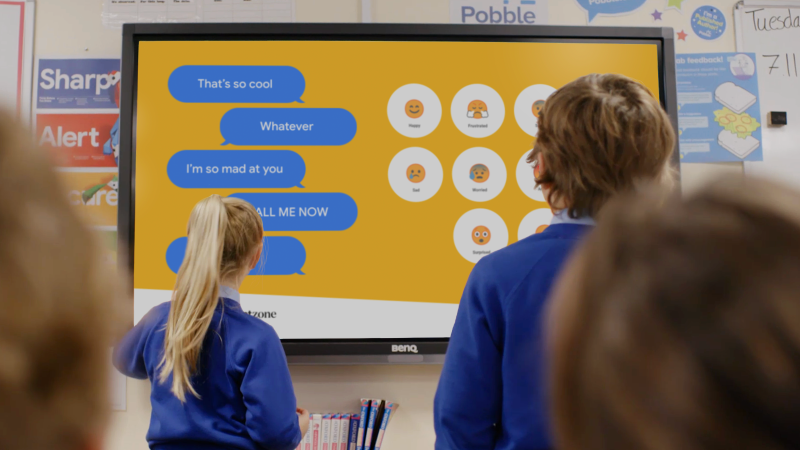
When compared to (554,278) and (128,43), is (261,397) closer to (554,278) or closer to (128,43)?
(554,278)

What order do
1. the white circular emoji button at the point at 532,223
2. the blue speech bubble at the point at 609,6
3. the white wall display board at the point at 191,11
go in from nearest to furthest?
the white circular emoji button at the point at 532,223 → the white wall display board at the point at 191,11 → the blue speech bubble at the point at 609,6

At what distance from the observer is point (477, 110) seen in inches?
90.5

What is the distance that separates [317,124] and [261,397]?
3.59ft

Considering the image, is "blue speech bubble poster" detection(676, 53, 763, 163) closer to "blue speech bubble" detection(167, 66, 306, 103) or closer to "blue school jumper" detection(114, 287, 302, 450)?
"blue speech bubble" detection(167, 66, 306, 103)

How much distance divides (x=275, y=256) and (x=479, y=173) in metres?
0.81

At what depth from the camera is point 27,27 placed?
2.39 m

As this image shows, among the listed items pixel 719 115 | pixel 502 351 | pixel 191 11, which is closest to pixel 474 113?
pixel 719 115

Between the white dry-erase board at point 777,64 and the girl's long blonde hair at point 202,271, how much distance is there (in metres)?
1.98

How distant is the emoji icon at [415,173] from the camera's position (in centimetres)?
226

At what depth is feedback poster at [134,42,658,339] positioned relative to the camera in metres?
2.19

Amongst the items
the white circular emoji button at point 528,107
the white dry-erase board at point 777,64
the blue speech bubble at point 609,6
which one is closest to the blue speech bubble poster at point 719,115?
the white dry-erase board at point 777,64

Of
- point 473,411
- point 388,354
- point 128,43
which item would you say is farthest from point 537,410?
point 128,43

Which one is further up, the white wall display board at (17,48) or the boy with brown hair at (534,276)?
the white wall display board at (17,48)

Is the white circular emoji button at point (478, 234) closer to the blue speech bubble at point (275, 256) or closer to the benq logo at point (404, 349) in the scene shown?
the benq logo at point (404, 349)
